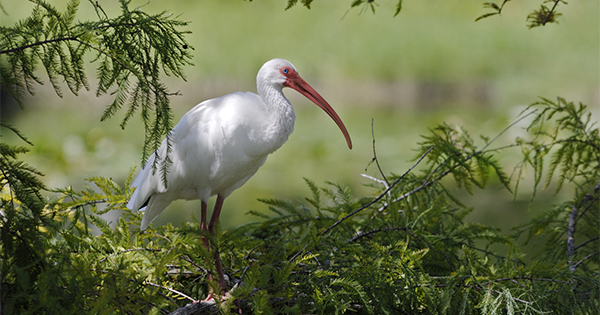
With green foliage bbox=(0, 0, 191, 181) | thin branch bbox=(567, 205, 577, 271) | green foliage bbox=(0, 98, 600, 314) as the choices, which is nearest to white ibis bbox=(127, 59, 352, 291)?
green foliage bbox=(0, 98, 600, 314)

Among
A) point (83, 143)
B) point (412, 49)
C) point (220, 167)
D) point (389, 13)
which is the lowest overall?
point (220, 167)

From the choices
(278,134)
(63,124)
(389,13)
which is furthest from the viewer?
(389,13)

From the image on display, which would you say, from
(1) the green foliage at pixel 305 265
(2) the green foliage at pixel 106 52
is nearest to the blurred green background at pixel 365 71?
(1) the green foliage at pixel 305 265

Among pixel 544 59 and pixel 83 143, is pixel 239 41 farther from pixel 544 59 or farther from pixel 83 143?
pixel 544 59

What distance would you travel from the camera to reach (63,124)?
762 centimetres

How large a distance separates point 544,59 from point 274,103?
23.1ft

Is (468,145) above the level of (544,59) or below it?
below

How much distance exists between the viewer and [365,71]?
25.6 ft

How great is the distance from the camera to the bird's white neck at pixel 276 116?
225cm

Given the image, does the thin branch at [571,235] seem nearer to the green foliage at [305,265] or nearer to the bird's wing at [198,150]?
the green foliage at [305,265]

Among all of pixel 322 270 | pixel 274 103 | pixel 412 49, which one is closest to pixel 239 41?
pixel 412 49

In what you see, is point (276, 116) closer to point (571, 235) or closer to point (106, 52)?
point (106, 52)

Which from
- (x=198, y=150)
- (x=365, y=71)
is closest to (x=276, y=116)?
(x=198, y=150)

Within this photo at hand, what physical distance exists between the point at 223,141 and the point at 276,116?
257mm
